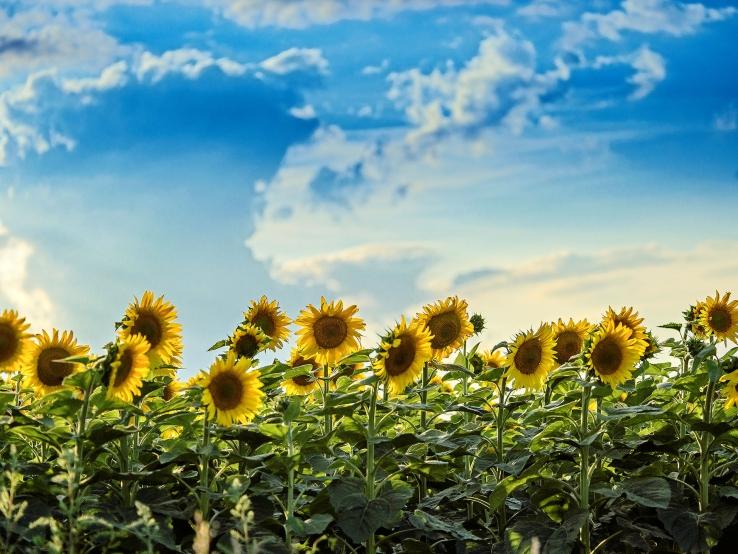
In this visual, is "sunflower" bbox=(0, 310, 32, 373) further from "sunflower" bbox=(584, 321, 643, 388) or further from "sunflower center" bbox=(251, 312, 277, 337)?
"sunflower" bbox=(584, 321, 643, 388)

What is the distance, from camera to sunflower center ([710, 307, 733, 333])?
8.34 m

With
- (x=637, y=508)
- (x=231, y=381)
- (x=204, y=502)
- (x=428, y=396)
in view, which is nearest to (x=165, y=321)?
(x=231, y=381)

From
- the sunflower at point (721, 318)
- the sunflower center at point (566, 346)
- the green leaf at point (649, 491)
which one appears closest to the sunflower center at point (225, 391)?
the green leaf at point (649, 491)

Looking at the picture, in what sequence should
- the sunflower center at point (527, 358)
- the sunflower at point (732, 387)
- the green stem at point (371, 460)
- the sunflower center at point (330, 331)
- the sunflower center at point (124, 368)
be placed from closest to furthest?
1. the sunflower center at point (124, 368)
2. the green stem at point (371, 460)
3. the sunflower at point (732, 387)
4. the sunflower center at point (330, 331)
5. the sunflower center at point (527, 358)

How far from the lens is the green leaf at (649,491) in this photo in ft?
21.2

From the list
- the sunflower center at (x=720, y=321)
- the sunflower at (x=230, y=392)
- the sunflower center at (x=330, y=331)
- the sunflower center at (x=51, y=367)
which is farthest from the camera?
the sunflower center at (x=720, y=321)

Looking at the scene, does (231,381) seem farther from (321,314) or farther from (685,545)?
(685,545)

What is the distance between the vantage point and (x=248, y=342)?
681 cm

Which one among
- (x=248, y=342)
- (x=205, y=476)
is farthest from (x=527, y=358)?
(x=205, y=476)

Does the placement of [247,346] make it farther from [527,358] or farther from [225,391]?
[527,358]

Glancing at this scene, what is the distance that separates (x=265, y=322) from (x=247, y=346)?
620mm

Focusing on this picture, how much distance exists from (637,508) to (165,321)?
12.3ft

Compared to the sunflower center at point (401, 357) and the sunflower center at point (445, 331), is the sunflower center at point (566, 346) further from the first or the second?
the sunflower center at point (401, 357)

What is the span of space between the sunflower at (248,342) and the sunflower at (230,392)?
0.66m
